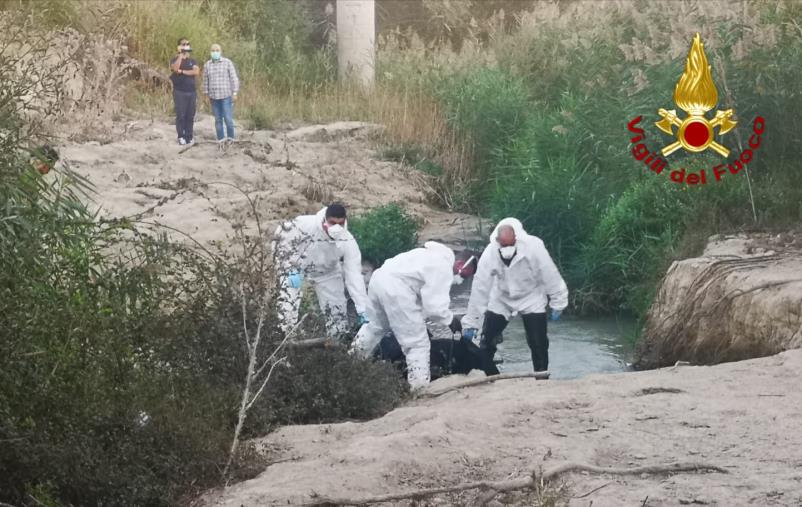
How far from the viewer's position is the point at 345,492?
21.1 ft

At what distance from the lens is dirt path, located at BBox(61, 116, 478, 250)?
16.6m

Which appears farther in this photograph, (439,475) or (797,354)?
(797,354)

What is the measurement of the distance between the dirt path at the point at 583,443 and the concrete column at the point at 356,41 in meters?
14.6

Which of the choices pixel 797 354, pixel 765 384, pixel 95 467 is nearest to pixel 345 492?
pixel 95 467

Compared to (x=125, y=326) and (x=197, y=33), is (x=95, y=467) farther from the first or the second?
(x=197, y=33)

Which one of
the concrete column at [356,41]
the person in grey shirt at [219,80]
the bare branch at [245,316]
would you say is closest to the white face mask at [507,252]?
the bare branch at [245,316]

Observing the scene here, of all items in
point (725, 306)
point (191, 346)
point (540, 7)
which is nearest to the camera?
point (191, 346)

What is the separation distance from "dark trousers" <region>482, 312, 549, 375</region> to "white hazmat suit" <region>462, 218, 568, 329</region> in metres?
0.06

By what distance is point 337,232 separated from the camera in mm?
11891

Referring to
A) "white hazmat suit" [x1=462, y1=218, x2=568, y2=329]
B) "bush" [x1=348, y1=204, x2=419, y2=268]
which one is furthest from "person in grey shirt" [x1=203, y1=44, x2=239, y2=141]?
"white hazmat suit" [x1=462, y1=218, x2=568, y2=329]

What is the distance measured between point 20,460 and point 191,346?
184 centimetres

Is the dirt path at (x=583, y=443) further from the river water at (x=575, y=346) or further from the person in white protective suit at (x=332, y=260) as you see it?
the river water at (x=575, y=346)

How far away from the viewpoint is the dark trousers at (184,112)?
1782cm

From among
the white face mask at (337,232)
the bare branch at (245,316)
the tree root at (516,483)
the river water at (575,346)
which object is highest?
the bare branch at (245,316)
